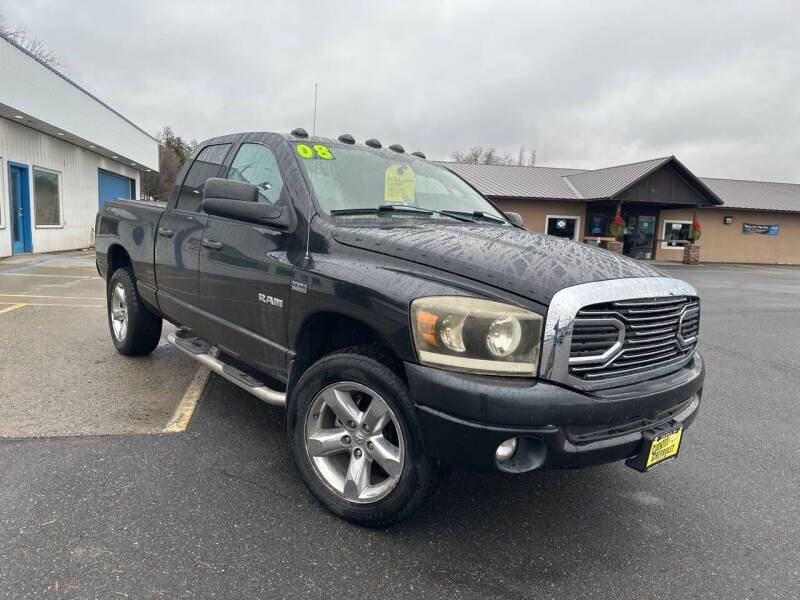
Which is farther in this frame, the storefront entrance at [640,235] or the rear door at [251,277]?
the storefront entrance at [640,235]

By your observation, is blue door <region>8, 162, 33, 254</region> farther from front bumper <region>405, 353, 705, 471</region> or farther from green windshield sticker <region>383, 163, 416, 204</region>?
front bumper <region>405, 353, 705, 471</region>

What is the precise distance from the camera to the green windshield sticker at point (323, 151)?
3.38 meters

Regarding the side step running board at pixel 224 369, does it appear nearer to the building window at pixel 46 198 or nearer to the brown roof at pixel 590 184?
the building window at pixel 46 198

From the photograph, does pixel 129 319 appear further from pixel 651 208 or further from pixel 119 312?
pixel 651 208

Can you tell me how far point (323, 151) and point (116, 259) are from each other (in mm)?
3016

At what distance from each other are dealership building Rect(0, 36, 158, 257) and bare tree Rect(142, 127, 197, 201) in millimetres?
26791

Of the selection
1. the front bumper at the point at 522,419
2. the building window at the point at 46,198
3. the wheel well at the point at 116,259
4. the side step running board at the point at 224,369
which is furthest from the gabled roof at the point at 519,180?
the front bumper at the point at 522,419

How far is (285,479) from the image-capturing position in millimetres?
3023

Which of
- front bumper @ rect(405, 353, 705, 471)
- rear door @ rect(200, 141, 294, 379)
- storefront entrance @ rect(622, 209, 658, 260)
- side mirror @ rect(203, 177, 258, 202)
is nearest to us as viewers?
front bumper @ rect(405, 353, 705, 471)

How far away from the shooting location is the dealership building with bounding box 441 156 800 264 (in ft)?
83.6

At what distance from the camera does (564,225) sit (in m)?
26.7

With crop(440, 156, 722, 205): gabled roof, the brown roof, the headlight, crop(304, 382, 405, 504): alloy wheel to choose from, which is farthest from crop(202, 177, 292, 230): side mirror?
crop(440, 156, 722, 205): gabled roof

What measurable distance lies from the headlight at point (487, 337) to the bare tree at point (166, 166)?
157ft

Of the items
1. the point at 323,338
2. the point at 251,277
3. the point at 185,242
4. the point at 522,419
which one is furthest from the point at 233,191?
the point at 522,419
